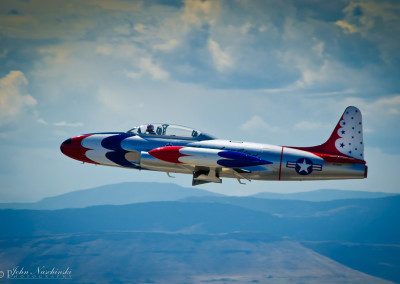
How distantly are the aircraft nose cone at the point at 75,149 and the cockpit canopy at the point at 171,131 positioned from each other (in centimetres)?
399

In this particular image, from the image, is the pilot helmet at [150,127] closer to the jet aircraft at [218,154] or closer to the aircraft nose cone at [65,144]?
the jet aircraft at [218,154]

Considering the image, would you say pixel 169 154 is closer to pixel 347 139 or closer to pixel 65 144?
pixel 65 144

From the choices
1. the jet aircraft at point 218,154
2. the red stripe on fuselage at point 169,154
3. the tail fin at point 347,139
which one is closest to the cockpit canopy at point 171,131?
the jet aircraft at point 218,154

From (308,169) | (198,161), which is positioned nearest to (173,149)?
(198,161)

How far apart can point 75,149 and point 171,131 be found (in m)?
7.35

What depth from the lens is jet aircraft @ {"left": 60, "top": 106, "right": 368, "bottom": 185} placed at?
33688 millimetres

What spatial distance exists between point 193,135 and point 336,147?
10.6 meters

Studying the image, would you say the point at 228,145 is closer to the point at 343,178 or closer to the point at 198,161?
the point at 198,161

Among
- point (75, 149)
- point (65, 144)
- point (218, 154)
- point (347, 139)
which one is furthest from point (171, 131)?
point (347, 139)

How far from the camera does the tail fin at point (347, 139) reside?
36719 mm

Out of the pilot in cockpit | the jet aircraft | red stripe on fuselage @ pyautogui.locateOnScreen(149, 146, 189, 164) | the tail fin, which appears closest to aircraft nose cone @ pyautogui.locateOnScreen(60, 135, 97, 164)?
the jet aircraft

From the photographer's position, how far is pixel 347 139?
37062 millimetres

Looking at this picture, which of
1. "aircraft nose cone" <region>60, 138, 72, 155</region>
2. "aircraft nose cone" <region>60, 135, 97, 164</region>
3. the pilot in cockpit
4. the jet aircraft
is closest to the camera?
the jet aircraft

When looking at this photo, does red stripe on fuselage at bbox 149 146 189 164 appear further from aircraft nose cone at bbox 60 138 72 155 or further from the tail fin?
the tail fin
